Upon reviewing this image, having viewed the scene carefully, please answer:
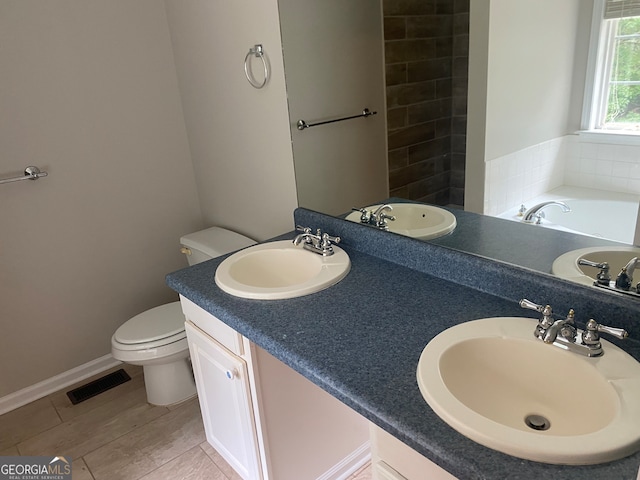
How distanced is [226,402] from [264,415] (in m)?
0.20

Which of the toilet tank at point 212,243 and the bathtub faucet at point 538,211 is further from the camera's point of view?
Answer: the toilet tank at point 212,243

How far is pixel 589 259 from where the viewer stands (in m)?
1.22

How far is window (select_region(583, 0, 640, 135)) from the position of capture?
106 centimetres

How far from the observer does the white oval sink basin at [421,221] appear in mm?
1498

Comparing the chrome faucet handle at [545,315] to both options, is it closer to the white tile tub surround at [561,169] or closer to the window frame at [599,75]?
the white tile tub surround at [561,169]

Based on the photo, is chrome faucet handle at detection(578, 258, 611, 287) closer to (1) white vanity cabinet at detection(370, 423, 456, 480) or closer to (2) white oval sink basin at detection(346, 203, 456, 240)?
(2) white oval sink basin at detection(346, 203, 456, 240)

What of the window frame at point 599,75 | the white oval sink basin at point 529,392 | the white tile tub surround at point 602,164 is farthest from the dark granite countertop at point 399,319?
the window frame at point 599,75

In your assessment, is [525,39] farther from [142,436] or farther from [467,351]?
[142,436]

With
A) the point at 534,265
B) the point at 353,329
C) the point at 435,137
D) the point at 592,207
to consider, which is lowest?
the point at 353,329

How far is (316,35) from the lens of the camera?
5.85 ft

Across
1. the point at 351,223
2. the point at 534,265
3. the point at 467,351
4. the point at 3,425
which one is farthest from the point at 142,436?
the point at 534,265

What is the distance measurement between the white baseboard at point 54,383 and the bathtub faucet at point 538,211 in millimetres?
2266

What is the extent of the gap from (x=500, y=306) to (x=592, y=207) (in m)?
0.34

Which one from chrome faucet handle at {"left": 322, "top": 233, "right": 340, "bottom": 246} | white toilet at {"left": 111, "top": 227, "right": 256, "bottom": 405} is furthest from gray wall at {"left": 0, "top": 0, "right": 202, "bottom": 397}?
chrome faucet handle at {"left": 322, "top": 233, "right": 340, "bottom": 246}
